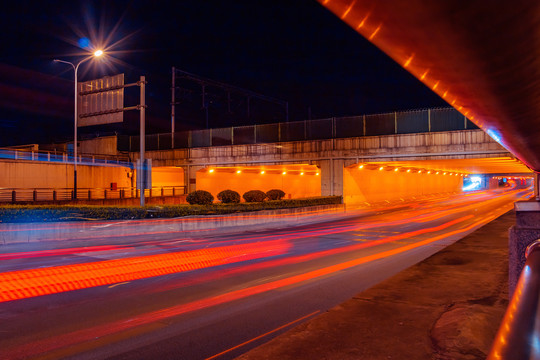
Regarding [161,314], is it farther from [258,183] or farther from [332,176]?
[258,183]

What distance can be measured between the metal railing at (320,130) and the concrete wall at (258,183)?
431 centimetres

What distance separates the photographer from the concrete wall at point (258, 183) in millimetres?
42509

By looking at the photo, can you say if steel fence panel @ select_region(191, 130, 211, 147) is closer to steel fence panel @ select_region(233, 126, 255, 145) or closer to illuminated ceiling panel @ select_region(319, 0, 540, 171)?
steel fence panel @ select_region(233, 126, 255, 145)

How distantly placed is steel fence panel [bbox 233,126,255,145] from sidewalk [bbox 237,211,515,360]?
95.9 ft

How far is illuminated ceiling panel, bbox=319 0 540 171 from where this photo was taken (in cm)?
154

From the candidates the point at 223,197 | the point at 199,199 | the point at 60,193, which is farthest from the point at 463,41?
the point at 60,193

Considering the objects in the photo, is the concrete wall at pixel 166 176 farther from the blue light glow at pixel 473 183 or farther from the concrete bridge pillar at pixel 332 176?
the blue light glow at pixel 473 183

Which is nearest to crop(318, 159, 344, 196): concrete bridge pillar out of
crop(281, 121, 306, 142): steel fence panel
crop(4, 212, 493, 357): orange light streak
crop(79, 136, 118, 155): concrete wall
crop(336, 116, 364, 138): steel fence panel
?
crop(336, 116, 364, 138): steel fence panel

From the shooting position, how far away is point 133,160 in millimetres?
43500

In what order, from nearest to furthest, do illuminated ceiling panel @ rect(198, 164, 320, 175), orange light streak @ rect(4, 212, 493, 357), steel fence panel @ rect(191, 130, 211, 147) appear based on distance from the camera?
1. orange light streak @ rect(4, 212, 493, 357)
2. steel fence panel @ rect(191, 130, 211, 147)
3. illuminated ceiling panel @ rect(198, 164, 320, 175)

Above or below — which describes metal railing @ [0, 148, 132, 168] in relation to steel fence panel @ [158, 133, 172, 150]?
below

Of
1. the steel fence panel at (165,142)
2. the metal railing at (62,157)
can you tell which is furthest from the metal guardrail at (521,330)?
the steel fence panel at (165,142)

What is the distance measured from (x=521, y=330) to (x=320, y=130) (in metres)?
33.1

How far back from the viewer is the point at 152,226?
784 inches
